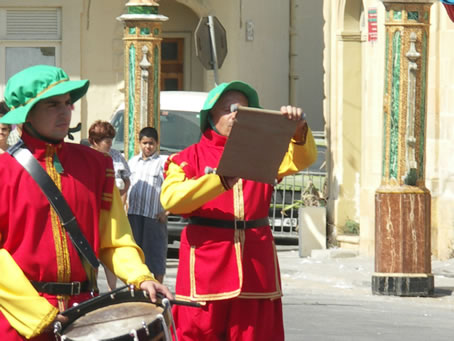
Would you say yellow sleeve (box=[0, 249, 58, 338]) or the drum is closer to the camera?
the drum

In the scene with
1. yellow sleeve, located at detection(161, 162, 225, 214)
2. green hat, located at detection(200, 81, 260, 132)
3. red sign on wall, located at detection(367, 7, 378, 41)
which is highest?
red sign on wall, located at detection(367, 7, 378, 41)

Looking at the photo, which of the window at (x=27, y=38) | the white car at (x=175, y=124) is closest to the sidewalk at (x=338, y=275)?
the white car at (x=175, y=124)

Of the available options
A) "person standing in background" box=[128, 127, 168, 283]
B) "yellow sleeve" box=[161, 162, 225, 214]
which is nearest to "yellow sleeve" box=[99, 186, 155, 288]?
"yellow sleeve" box=[161, 162, 225, 214]

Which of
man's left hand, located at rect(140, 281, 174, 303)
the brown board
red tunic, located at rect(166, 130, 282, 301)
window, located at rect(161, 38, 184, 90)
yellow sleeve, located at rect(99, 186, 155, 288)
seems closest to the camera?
man's left hand, located at rect(140, 281, 174, 303)

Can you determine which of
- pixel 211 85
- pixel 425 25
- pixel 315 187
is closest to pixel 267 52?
pixel 211 85

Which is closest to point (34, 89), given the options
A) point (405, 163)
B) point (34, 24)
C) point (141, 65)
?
point (405, 163)

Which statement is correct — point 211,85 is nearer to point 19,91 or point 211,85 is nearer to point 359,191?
→ point 359,191

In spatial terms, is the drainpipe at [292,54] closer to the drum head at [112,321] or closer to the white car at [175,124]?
the white car at [175,124]

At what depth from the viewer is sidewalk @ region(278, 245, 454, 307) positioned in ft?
49.8

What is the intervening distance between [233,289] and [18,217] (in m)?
1.92

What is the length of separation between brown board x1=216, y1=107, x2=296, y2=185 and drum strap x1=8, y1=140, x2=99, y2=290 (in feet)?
4.78

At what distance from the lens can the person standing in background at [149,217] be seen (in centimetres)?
1410

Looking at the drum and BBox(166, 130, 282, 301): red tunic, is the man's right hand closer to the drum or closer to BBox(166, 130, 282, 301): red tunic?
the drum

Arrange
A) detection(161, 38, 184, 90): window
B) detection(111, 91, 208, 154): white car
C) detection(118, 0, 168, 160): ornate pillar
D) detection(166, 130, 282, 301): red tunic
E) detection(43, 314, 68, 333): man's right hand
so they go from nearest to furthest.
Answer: detection(43, 314, 68, 333): man's right hand < detection(166, 130, 282, 301): red tunic < detection(118, 0, 168, 160): ornate pillar < detection(111, 91, 208, 154): white car < detection(161, 38, 184, 90): window
